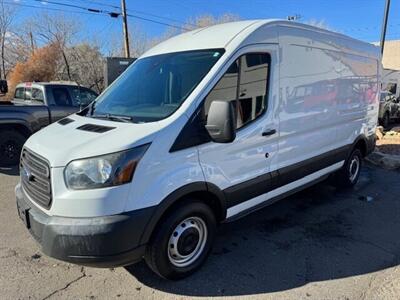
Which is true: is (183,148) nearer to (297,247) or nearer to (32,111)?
(297,247)

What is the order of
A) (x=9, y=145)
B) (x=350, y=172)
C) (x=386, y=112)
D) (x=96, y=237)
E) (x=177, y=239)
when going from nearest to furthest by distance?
1. (x=96, y=237)
2. (x=177, y=239)
3. (x=350, y=172)
4. (x=9, y=145)
5. (x=386, y=112)

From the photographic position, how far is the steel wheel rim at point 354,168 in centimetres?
624

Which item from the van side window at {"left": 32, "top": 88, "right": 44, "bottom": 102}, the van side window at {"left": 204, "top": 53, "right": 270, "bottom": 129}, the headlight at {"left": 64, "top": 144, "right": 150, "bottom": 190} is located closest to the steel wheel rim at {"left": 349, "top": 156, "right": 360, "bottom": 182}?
the van side window at {"left": 204, "top": 53, "right": 270, "bottom": 129}

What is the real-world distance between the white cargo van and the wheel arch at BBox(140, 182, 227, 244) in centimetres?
1

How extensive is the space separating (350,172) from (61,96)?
20.5ft

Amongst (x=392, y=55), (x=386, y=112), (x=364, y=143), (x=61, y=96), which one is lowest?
(x=386, y=112)

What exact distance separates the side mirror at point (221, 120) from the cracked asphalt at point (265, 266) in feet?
4.55

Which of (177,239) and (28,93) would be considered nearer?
(177,239)

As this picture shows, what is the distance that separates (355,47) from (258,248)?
12.2 feet

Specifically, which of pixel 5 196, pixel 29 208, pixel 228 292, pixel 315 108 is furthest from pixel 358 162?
pixel 5 196

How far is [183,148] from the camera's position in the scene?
316 centimetres

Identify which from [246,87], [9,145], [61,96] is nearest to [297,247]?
[246,87]

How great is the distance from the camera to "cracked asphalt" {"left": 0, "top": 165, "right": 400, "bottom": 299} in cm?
328

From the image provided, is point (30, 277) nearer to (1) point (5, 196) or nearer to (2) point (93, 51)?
(1) point (5, 196)
